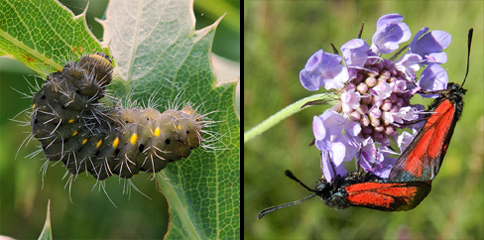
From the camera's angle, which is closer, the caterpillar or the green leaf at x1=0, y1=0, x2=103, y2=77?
the caterpillar

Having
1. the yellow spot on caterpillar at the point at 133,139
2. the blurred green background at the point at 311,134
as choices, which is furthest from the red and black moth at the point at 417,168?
the blurred green background at the point at 311,134

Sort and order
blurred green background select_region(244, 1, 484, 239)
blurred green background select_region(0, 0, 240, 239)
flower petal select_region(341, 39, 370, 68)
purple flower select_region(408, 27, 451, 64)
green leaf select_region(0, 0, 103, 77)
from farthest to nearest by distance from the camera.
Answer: blurred green background select_region(244, 1, 484, 239) < blurred green background select_region(0, 0, 240, 239) < green leaf select_region(0, 0, 103, 77) < purple flower select_region(408, 27, 451, 64) < flower petal select_region(341, 39, 370, 68)

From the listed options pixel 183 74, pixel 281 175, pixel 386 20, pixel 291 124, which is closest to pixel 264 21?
pixel 291 124

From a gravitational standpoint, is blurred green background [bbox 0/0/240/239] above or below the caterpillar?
below

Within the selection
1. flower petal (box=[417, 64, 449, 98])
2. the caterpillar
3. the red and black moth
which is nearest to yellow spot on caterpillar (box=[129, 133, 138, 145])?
the caterpillar

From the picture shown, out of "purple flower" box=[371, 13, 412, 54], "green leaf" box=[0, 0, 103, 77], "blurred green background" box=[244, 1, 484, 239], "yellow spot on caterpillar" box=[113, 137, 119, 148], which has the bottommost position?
"blurred green background" box=[244, 1, 484, 239]

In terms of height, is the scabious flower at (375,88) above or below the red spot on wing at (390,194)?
above

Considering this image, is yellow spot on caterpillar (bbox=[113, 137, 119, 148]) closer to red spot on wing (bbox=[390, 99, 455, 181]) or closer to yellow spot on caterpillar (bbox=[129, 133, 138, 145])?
yellow spot on caterpillar (bbox=[129, 133, 138, 145])

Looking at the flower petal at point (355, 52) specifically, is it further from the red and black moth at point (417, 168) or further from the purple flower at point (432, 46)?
the red and black moth at point (417, 168)
